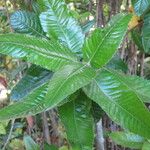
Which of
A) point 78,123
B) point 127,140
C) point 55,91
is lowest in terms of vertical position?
point 127,140

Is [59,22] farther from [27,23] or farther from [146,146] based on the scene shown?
[146,146]

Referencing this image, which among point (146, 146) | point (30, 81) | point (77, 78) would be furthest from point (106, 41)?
point (146, 146)

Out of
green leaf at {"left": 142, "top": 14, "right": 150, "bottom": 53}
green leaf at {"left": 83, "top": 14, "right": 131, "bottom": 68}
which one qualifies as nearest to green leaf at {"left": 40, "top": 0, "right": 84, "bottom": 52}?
green leaf at {"left": 83, "top": 14, "right": 131, "bottom": 68}

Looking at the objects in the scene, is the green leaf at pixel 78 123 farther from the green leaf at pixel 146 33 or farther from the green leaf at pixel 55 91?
the green leaf at pixel 146 33

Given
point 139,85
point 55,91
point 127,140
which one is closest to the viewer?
point 55,91

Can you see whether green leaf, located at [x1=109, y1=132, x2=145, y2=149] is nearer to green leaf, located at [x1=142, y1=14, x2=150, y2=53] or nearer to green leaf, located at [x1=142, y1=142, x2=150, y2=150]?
green leaf, located at [x1=142, y1=142, x2=150, y2=150]

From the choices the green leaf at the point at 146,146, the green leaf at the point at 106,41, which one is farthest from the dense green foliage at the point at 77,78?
the green leaf at the point at 146,146

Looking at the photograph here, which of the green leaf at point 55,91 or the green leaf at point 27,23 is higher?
the green leaf at point 27,23
